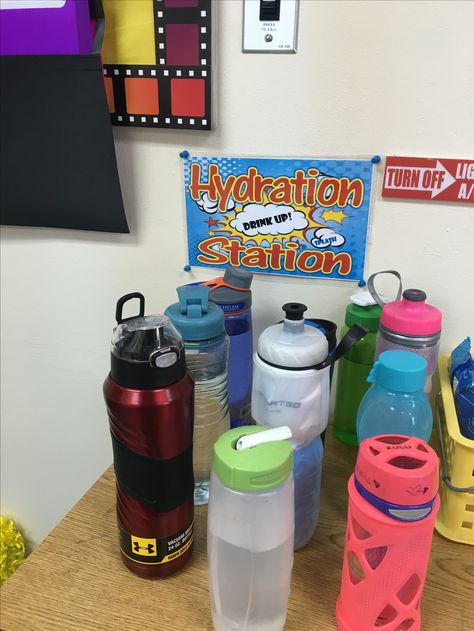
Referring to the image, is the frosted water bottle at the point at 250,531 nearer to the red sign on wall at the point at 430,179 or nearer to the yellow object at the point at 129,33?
the red sign on wall at the point at 430,179

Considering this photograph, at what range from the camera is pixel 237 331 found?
81cm

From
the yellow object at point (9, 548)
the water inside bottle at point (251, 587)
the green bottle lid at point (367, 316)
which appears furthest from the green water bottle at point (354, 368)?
the yellow object at point (9, 548)

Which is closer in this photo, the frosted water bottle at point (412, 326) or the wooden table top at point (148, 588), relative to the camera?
the wooden table top at point (148, 588)

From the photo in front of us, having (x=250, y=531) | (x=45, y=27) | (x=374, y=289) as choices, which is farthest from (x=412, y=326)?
(x=45, y=27)

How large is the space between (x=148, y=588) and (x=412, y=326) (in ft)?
1.53

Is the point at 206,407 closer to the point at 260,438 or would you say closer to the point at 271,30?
the point at 260,438

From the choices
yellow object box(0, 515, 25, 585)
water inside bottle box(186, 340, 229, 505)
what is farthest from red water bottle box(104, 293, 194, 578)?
yellow object box(0, 515, 25, 585)

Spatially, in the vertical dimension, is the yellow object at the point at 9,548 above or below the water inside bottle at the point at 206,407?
below

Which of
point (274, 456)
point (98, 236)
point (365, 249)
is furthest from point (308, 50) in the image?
point (274, 456)

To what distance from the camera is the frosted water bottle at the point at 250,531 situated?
0.52 m

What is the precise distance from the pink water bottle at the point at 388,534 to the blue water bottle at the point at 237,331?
12.0 inches

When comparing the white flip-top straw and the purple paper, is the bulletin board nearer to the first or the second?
the purple paper

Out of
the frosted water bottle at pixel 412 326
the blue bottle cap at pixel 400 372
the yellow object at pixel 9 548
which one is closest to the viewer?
the blue bottle cap at pixel 400 372

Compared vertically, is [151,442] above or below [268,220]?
below
